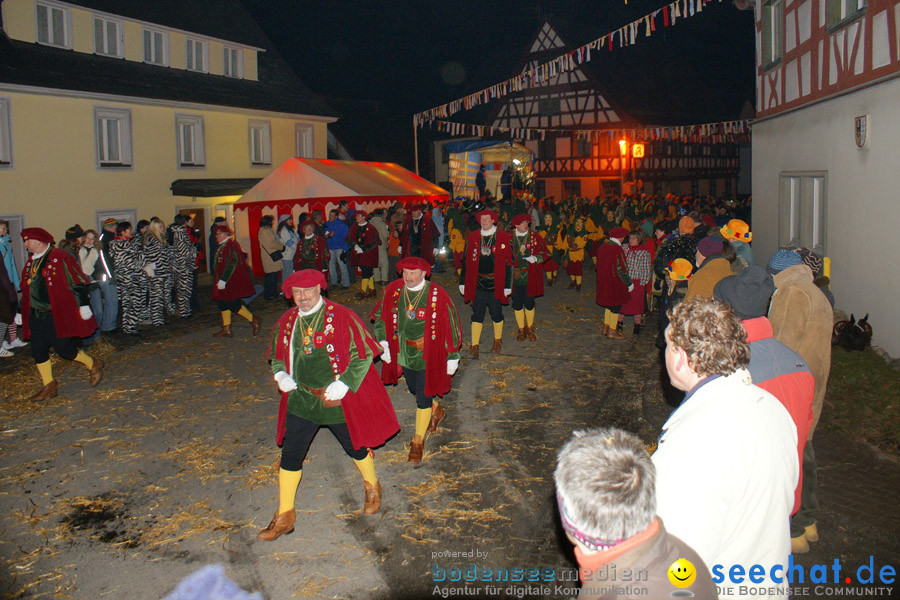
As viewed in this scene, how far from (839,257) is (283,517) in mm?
9383

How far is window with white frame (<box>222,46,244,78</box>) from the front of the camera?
2436cm

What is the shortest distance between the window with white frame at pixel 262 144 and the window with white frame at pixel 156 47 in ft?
11.5

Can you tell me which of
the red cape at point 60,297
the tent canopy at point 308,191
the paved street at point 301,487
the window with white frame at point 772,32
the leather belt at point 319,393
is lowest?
the paved street at point 301,487

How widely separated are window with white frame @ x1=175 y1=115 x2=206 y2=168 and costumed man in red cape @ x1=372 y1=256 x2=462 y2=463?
1672cm

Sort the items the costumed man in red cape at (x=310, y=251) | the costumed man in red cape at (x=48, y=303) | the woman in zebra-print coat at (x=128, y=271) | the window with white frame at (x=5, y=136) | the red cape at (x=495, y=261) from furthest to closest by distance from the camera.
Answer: the window with white frame at (x=5, y=136) → the costumed man in red cape at (x=310, y=251) → the woman in zebra-print coat at (x=128, y=271) → the red cape at (x=495, y=261) → the costumed man in red cape at (x=48, y=303)

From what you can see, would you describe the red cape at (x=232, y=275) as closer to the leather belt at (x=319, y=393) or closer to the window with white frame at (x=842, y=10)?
the leather belt at (x=319, y=393)

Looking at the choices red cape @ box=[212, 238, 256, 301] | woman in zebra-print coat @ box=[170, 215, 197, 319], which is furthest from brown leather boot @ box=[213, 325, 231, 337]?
woman in zebra-print coat @ box=[170, 215, 197, 319]


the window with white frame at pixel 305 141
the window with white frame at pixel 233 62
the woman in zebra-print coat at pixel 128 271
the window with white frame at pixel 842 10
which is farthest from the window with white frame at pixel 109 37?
the window with white frame at pixel 842 10

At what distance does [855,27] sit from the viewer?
34.1 feet

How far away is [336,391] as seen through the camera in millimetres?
5027

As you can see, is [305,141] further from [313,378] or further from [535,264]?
[313,378]

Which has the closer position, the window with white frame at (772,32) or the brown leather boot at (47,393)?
the brown leather boot at (47,393)

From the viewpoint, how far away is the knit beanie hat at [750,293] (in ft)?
16.9

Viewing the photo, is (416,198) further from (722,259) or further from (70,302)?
(722,259)
